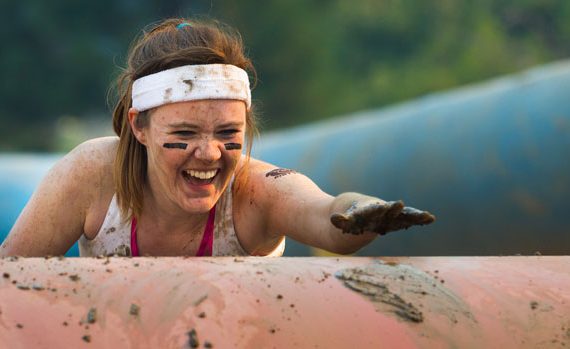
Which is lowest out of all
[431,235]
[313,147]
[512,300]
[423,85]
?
[512,300]

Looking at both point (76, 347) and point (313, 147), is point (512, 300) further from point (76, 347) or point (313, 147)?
point (313, 147)

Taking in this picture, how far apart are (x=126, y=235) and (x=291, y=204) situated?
50 centimetres

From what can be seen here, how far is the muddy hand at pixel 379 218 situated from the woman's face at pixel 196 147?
1.91ft

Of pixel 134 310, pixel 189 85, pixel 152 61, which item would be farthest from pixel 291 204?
pixel 134 310

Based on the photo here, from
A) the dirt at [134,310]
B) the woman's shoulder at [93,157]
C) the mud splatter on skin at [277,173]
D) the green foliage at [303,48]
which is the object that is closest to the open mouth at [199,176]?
the mud splatter on skin at [277,173]

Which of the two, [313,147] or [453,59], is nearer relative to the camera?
[313,147]

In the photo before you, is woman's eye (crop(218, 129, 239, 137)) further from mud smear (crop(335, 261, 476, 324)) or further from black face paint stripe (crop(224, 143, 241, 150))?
mud smear (crop(335, 261, 476, 324))

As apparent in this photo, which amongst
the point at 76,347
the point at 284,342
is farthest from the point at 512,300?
the point at 76,347

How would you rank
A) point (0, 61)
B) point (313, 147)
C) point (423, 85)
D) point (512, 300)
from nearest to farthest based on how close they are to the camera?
point (512, 300), point (313, 147), point (423, 85), point (0, 61)

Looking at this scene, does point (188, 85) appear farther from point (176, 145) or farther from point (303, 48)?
point (303, 48)

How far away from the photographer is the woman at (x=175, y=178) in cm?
315

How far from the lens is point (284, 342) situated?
88.4 inches

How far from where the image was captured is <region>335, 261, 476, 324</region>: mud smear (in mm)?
2357

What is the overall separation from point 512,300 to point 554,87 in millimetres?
4444
